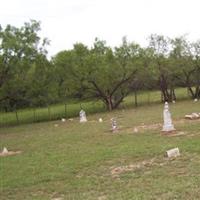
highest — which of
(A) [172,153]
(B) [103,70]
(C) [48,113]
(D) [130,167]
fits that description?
(B) [103,70]

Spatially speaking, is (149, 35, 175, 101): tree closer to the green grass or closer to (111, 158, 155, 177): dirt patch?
the green grass

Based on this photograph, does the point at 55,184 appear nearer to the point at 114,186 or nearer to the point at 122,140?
the point at 114,186

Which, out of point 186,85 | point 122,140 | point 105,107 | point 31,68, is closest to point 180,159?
point 122,140

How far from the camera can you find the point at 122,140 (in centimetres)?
1614

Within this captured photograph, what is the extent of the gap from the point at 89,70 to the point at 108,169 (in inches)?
1054

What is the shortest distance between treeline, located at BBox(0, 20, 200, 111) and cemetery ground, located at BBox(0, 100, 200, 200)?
14.1 metres

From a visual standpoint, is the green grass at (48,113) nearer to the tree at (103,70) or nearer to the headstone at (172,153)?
the tree at (103,70)

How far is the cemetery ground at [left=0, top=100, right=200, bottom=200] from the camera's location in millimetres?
8570

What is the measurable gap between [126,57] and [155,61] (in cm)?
378

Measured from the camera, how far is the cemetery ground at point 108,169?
8570 mm

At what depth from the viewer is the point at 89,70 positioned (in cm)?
3744

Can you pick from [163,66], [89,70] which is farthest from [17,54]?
[163,66]

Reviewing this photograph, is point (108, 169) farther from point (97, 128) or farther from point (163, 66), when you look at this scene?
point (163, 66)

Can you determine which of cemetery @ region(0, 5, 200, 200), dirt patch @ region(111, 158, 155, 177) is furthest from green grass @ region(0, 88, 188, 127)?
dirt patch @ region(111, 158, 155, 177)
